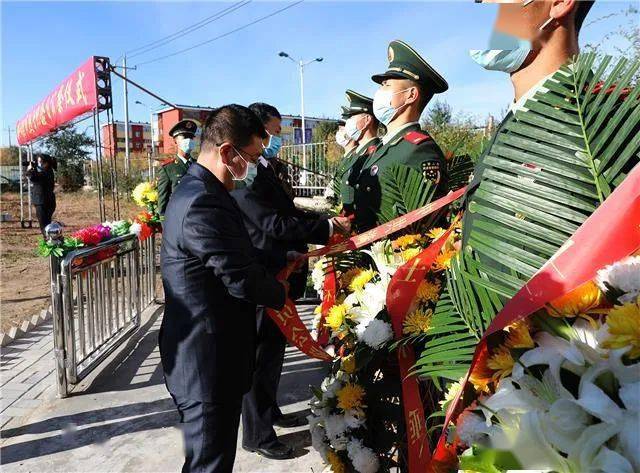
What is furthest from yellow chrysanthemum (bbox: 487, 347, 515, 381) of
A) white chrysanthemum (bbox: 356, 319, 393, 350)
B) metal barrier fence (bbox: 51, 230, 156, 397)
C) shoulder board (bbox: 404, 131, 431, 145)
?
metal barrier fence (bbox: 51, 230, 156, 397)

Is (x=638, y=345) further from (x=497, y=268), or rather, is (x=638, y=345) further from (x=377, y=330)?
(x=377, y=330)

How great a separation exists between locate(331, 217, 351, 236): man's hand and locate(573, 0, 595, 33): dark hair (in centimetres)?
181

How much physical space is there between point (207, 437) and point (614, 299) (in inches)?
67.4

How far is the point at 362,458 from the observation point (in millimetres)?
1884

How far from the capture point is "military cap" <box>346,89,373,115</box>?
16.2 ft


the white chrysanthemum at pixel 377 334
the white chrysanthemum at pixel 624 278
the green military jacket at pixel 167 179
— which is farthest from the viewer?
the green military jacket at pixel 167 179

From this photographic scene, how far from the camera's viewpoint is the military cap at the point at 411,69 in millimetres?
2809

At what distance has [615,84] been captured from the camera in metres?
1.16

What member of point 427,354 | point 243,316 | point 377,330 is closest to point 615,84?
point 427,354

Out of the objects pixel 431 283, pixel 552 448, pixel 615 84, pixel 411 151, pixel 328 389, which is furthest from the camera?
pixel 411 151

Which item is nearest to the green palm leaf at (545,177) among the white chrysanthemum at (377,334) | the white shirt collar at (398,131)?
the white chrysanthemum at (377,334)

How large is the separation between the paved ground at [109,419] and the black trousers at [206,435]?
882mm

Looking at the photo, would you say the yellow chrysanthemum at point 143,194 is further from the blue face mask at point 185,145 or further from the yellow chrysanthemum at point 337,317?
the yellow chrysanthemum at point 337,317

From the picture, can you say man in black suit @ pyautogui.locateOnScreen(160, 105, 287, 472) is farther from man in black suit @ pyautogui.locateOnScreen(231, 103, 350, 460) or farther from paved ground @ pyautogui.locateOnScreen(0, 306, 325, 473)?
paved ground @ pyautogui.locateOnScreen(0, 306, 325, 473)
